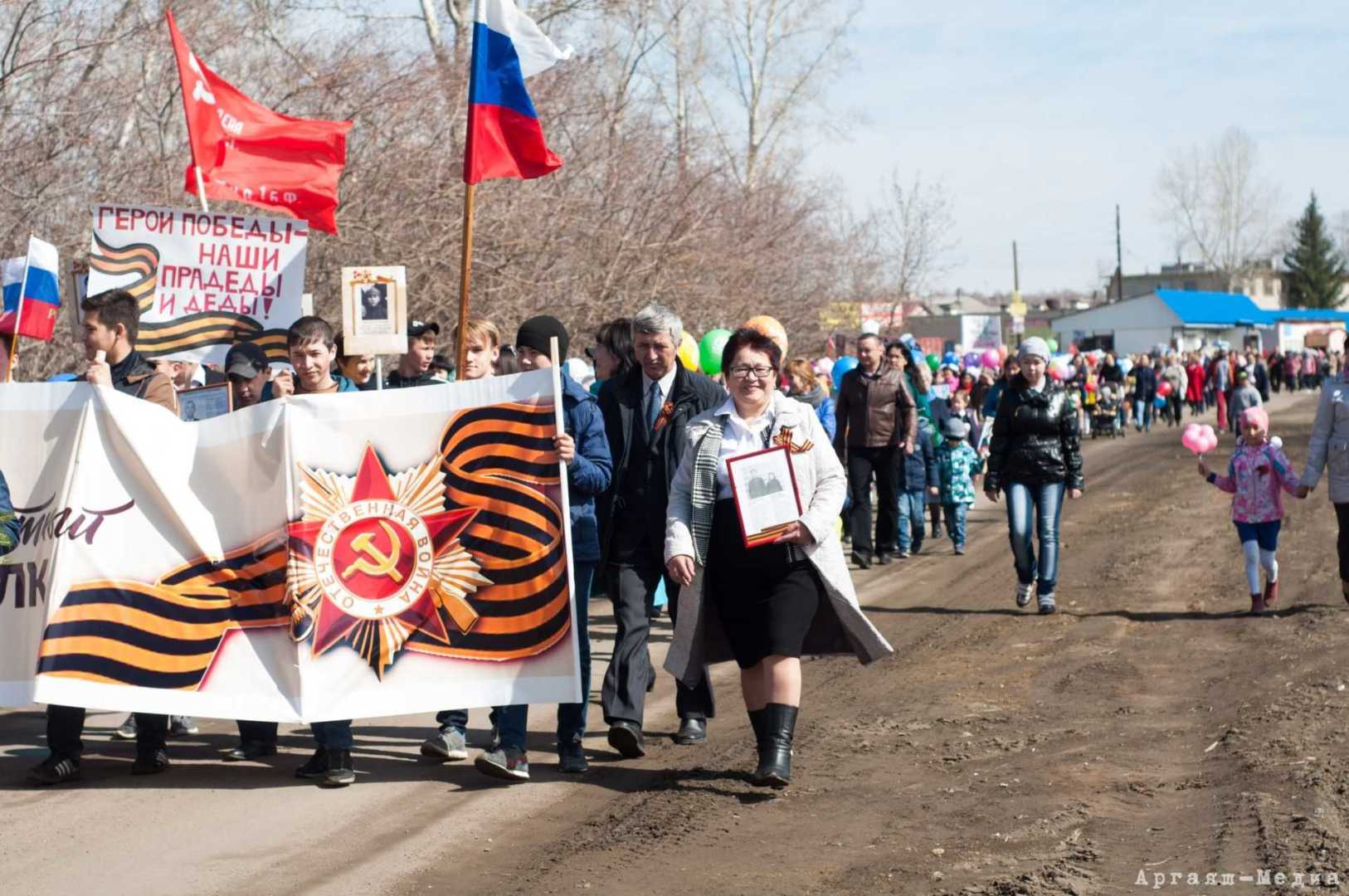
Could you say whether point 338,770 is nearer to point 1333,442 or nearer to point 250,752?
point 250,752

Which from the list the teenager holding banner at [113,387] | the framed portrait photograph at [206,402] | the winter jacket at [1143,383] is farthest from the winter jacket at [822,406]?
the winter jacket at [1143,383]

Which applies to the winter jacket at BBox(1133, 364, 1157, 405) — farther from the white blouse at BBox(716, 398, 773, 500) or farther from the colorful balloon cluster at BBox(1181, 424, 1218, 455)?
the white blouse at BBox(716, 398, 773, 500)

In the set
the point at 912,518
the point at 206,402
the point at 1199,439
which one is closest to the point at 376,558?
the point at 206,402

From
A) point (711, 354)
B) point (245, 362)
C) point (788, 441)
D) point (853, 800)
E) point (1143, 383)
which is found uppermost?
point (1143, 383)

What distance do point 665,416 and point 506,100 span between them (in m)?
2.54

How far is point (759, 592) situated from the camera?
23.4 ft

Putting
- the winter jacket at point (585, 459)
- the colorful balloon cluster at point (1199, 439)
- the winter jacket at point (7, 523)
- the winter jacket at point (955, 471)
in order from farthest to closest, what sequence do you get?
the winter jacket at point (955, 471), the colorful balloon cluster at point (1199, 439), the winter jacket at point (585, 459), the winter jacket at point (7, 523)

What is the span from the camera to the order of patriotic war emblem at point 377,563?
7.35 m

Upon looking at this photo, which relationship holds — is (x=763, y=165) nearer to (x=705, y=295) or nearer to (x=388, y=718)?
(x=705, y=295)

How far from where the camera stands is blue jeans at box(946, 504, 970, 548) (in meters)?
16.5

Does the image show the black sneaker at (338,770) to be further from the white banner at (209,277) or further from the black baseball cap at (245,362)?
the white banner at (209,277)

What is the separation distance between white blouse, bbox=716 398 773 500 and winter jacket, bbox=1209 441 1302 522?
5.85 metres

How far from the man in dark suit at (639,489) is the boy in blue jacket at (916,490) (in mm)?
7856

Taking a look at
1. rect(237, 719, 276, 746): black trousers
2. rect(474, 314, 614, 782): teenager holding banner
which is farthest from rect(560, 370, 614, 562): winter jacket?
rect(237, 719, 276, 746): black trousers
